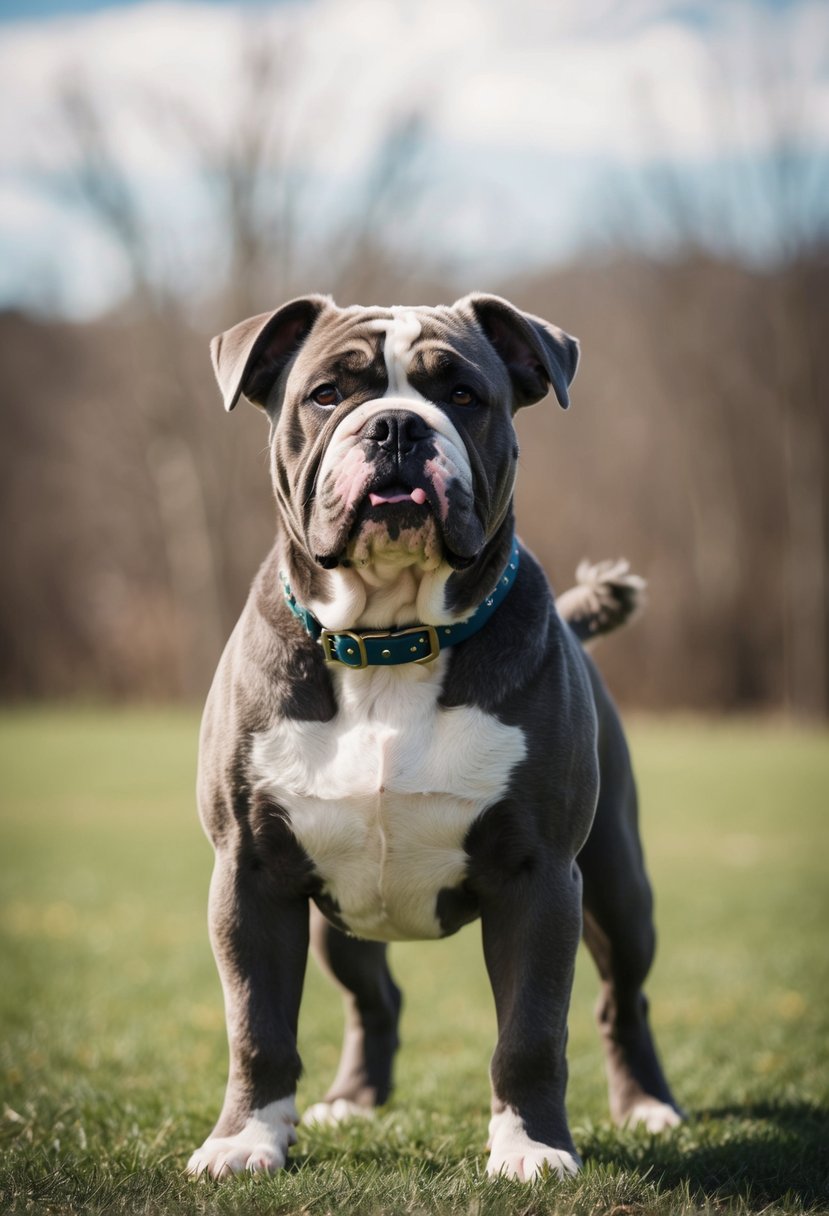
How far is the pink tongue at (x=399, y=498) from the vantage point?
3.34 metres

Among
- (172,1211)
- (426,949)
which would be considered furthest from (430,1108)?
(426,949)

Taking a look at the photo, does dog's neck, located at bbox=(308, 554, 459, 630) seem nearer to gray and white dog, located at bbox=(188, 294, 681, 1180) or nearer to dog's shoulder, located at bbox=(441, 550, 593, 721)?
gray and white dog, located at bbox=(188, 294, 681, 1180)

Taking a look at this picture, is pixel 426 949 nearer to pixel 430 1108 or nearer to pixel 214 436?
pixel 430 1108

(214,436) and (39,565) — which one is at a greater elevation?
(214,436)

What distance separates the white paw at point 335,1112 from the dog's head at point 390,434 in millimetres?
1777

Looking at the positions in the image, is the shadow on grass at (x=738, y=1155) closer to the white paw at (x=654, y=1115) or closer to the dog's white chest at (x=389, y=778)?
the white paw at (x=654, y=1115)

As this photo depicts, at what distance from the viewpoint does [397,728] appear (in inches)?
137

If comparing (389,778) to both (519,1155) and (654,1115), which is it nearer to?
(519,1155)

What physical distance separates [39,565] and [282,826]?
2831 centimetres

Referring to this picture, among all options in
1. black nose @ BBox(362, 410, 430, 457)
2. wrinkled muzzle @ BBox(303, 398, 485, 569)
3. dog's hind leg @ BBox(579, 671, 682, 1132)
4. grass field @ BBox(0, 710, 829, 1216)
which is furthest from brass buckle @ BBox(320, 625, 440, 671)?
grass field @ BBox(0, 710, 829, 1216)

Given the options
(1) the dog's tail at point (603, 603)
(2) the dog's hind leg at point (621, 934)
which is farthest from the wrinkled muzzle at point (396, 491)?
(1) the dog's tail at point (603, 603)

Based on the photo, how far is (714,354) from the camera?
94.7 ft

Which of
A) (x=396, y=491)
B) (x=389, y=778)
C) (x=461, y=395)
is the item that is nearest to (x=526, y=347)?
(x=461, y=395)

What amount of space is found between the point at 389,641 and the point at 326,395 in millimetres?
681
